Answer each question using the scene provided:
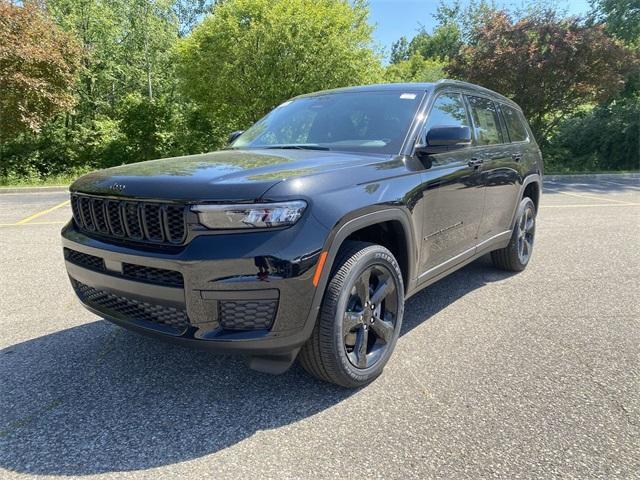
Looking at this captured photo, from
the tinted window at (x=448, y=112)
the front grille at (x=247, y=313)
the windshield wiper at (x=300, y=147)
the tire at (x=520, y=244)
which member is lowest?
the tire at (x=520, y=244)

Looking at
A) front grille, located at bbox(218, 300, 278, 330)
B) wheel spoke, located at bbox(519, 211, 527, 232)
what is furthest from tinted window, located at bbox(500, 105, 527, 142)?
front grille, located at bbox(218, 300, 278, 330)

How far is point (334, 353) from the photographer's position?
95.3 inches

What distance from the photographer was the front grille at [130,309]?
2248 mm

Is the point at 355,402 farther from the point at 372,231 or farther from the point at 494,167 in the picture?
the point at 494,167

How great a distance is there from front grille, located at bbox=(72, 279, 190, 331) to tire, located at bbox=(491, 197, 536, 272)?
12.0 feet

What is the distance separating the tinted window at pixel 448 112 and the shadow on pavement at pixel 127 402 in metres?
2.00

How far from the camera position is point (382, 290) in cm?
276

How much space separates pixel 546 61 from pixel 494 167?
48.7 ft

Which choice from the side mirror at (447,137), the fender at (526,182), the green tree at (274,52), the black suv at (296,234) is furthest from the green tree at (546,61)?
the side mirror at (447,137)

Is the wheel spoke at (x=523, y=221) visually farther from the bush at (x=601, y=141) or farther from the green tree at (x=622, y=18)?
the green tree at (x=622, y=18)

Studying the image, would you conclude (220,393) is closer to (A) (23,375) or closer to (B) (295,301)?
(B) (295,301)

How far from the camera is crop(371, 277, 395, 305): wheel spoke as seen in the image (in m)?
2.72

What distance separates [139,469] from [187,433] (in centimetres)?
29

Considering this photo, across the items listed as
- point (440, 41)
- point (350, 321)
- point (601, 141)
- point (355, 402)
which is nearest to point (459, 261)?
point (350, 321)
